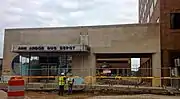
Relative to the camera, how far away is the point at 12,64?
39.9 m

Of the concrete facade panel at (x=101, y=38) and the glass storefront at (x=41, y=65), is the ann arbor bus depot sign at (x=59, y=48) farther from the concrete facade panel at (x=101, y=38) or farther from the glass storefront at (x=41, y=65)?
the concrete facade panel at (x=101, y=38)

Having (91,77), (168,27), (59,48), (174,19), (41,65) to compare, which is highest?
(174,19)

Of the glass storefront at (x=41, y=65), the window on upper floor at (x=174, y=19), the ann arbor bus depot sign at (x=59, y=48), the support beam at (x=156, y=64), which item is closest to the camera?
the support beam at (x=156, y=64)

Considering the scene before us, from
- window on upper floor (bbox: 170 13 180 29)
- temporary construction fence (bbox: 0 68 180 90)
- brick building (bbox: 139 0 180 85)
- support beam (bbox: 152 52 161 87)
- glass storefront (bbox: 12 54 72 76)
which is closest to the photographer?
temporary construction fence (bbox: 0 68 180 90)

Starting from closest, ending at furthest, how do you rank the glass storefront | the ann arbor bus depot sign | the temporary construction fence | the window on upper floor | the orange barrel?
the orange barrel < the temporary construction fence < the window on upper floor < the ann arbor bus depot sign < the glass storefront

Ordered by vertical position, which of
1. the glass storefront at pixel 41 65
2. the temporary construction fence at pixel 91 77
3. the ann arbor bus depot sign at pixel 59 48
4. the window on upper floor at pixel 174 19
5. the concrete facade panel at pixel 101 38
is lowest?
the temporary construction fence at pixel 91 77

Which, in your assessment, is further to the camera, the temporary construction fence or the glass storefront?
the glass storefront

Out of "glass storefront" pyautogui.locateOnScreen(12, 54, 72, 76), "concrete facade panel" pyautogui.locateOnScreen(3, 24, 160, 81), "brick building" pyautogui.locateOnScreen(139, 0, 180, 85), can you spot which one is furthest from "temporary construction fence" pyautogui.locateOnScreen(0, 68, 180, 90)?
"brick building" pyautogui.locateOnScreen(139, 0, 180, 85)

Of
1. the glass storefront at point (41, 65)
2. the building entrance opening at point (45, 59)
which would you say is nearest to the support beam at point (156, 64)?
the building entrance opening at point (45, 59)

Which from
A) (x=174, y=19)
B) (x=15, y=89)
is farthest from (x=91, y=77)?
(x=15, y=89)

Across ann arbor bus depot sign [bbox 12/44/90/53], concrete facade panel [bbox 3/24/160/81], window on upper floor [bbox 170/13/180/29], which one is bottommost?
ann arbor bus depot sign [bbox 12/44/90/53]

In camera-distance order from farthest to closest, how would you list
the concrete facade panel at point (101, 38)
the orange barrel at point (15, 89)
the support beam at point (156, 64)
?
the concrete facade panel at point (101, 38), the support beam at point (156, 64), the orange barrel at point (15, 89)

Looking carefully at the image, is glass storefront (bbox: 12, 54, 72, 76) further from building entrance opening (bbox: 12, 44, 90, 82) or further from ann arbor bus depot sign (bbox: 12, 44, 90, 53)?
ann arbor bus depot sign (bbox: 12, 44, 90, 53)

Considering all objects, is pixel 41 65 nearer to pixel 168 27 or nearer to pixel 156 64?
pixel 156 64
